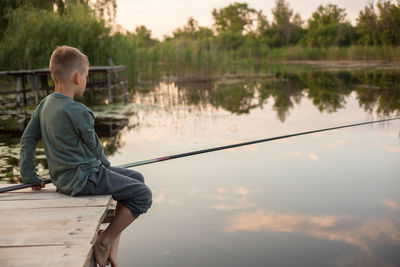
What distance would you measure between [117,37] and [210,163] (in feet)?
24.7

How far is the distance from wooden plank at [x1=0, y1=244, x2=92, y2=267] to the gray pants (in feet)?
1.61

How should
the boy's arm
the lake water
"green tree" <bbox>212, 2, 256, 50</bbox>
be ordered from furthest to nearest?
1. "green tree" <bbox>212, 2, 256, 50</bbox>
2. the lake water
3. the boy's arm

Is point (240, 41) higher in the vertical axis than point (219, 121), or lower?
higher

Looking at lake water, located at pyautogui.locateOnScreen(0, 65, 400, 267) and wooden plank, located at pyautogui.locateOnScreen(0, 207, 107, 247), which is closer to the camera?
wooden plank, located at pyautogui.locateOnScreen(0, 207, 107, 247)

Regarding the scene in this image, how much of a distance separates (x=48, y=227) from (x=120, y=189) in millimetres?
395

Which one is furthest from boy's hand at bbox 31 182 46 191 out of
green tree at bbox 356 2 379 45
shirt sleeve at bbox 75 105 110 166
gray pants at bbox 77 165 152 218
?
green tree at bbox 356 2 379 45

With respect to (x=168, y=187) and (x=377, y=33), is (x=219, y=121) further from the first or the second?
(x=377, y=33)

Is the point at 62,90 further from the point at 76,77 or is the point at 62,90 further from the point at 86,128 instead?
the point at 86,128

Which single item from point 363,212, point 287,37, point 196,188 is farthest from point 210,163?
point 287,37

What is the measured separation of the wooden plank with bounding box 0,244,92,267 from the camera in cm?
153

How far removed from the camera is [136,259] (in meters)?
2.54

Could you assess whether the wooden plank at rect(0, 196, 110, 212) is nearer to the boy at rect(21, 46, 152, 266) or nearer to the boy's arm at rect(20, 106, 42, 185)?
the boy at rect(21, 46, 152, 266)

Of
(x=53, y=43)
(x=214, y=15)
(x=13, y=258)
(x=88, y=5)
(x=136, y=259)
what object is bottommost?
(x=136, y=259)

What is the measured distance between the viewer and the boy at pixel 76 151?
6.74 ft
